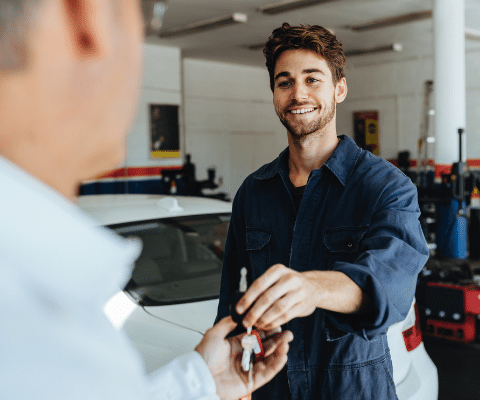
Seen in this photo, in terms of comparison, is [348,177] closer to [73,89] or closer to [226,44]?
[73,89]

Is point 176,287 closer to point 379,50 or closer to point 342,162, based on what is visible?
point 342,162

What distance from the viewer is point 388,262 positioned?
45.7 inches

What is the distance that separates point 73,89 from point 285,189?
1192 mm

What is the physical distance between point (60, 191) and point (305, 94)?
121 cm

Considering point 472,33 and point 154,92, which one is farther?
point 154,92

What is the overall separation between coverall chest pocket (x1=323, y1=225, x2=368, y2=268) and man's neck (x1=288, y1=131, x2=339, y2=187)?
0.25m

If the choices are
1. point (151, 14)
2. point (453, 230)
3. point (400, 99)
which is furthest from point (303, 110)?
point (400, 99)

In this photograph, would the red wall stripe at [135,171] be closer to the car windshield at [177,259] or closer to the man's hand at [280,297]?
the car windshield at [177,259]

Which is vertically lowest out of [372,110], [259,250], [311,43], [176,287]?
[176,287]

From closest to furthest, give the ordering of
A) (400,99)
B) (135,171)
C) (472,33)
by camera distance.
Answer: (472,33)
(135,171)
(400,99)

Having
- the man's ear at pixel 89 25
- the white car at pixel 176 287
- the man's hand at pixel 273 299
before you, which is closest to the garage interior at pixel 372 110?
the white car at pixel 176 287

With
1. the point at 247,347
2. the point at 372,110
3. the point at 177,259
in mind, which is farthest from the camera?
the point at 372,110

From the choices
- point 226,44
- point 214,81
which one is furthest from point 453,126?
point 214,81

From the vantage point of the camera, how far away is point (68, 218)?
0.41m
